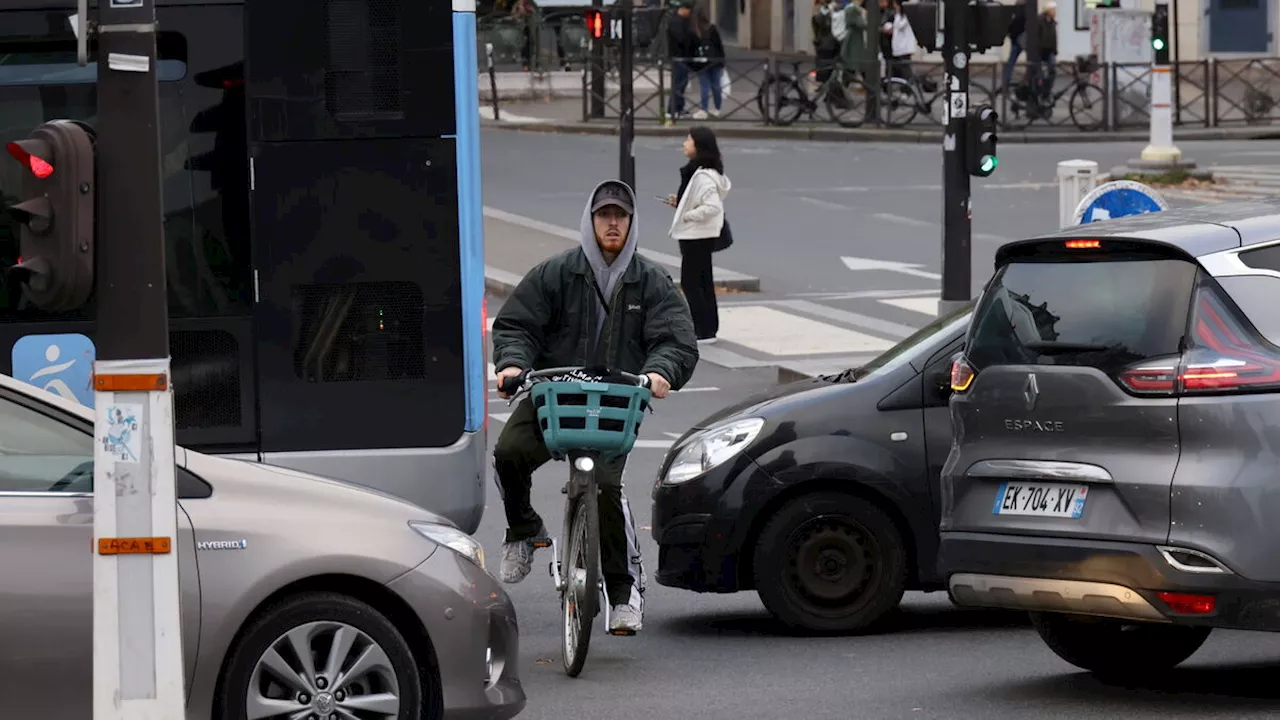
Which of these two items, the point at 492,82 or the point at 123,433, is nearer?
the point at 123,433

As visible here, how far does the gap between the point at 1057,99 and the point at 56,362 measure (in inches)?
1184

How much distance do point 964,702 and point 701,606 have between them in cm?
226

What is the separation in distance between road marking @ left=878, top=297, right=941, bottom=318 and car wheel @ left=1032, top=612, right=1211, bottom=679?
1223 centimetres

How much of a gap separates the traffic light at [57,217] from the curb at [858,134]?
99.8 ft

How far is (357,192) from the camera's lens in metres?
9.00

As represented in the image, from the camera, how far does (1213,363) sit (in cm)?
694

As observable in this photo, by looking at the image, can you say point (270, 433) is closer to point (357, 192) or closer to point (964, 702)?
point (357, 192)

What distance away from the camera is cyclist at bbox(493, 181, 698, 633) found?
841 centimetres

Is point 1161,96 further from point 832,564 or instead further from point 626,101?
point 832,564

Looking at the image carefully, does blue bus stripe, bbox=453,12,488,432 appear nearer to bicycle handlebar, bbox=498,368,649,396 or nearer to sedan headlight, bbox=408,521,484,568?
bicycle handlebar, bbox=498,368,649,396

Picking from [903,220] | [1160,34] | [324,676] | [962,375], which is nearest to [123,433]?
[324,676]

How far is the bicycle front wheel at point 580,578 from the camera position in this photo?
7965 millimetres

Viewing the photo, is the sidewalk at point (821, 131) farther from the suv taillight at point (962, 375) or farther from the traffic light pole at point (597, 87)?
the suv taillight at point (962, 375)

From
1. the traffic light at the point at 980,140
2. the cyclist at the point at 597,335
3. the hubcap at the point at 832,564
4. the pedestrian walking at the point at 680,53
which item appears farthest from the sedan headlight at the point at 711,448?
the pedestrian walking at the point at 680,53
